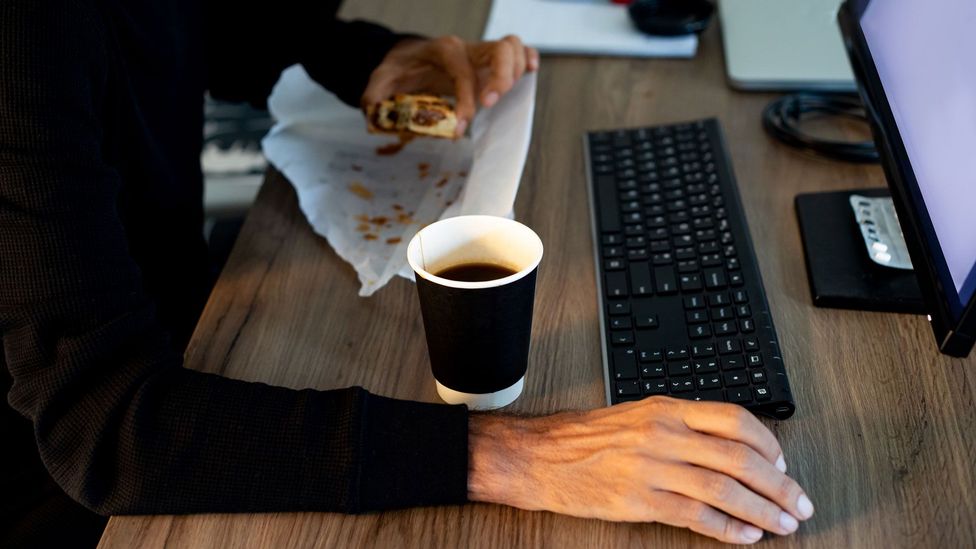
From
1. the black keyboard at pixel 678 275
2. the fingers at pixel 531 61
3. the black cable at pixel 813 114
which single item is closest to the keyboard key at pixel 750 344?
the black keyboard at pixel 678 275

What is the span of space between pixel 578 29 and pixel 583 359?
2.36 ft

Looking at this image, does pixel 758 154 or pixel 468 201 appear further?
pixel 758 154

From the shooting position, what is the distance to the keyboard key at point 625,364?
0.69 meters

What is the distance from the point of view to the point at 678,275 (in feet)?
2.57

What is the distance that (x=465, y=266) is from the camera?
0.67 metres

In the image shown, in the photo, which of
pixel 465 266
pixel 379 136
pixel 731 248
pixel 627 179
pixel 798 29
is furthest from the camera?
pixel 798 29

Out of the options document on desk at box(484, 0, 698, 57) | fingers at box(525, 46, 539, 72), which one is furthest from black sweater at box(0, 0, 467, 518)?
document on desk at box(484, 0, 698, 57)

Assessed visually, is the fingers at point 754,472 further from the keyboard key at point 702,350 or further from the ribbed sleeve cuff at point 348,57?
the ribbed sleeve cuff at point 348,57

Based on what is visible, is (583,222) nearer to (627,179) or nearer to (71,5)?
(627,179)

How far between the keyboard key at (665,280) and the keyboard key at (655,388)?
0.39ft

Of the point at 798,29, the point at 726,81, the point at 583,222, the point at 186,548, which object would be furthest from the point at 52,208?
the point at 798,29

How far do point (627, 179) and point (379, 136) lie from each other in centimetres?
33

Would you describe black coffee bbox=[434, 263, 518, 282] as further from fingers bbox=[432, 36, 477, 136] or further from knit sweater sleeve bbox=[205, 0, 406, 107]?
knit sweater sleeve bbox=[205, 0, 406, 107]

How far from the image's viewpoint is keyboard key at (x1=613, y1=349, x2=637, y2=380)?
2.26 ft
